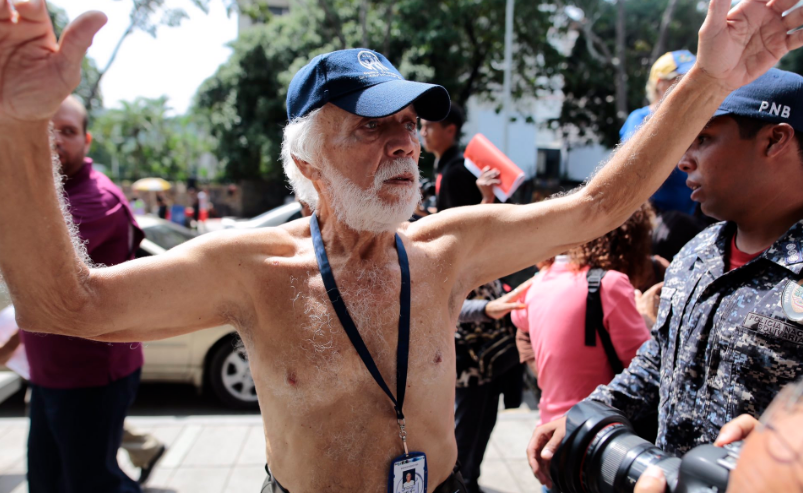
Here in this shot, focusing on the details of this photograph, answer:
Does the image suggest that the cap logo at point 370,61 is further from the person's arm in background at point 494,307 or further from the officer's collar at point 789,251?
the person's arm in background at point 494,307

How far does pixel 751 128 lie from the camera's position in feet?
4.94

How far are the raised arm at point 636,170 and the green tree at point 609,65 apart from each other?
1644cm

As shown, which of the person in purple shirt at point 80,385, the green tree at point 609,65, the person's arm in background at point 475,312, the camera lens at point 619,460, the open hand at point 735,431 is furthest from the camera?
the green tree at point 609,65

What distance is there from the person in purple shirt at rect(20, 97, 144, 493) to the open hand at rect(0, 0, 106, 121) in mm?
1692

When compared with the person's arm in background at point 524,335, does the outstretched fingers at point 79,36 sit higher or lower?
higher

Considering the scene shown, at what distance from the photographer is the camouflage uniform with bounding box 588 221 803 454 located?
130cm

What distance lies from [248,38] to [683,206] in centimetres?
1891

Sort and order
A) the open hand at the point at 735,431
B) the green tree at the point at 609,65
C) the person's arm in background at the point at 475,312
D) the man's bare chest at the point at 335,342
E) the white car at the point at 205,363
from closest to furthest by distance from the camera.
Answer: the open hand at the point at 735,431, the man's bare chest at the point at 335,342, the person's arm in background at the point at 475,312, the white car at the point at 205,363, the green tree at the point at 609,65

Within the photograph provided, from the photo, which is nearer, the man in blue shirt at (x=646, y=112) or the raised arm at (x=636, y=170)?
the raised arm at (x=636, y=170)

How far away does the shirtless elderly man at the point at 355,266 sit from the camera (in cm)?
129

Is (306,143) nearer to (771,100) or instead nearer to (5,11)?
(5,11)

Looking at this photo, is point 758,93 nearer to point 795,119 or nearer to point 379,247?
point 795,119

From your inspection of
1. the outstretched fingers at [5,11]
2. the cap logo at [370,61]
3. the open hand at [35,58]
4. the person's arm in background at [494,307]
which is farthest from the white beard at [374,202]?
the person's arm in background at [494,307]

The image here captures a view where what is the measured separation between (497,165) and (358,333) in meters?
1.77
